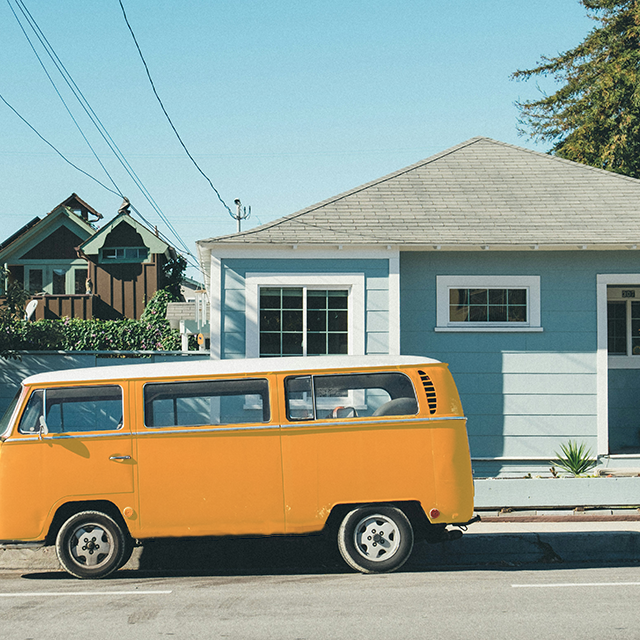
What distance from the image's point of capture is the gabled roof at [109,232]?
84.9 feet

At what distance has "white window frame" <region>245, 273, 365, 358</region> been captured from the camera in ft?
39.2

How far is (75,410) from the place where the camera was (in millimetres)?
7258

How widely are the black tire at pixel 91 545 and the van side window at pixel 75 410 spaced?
0.86m

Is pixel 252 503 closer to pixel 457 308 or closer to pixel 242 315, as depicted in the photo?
pixel 242 315

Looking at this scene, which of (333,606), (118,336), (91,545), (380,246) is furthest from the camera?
(118,336)

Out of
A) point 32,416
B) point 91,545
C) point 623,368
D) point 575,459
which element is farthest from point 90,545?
point 623,368

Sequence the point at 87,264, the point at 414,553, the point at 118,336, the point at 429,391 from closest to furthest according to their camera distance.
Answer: the point at 429,391 < the point at 414,553 < the point at 118,336 < the point at 87,264

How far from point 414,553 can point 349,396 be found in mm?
2072

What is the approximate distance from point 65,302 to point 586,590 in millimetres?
22039

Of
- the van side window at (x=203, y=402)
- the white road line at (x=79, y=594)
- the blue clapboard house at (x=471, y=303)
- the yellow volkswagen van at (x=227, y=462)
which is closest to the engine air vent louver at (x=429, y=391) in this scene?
the yellow volkswagen van at (x=227, y=462)

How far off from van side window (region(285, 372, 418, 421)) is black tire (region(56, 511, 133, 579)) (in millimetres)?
2068

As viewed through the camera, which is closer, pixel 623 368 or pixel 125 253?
pixel 623 368

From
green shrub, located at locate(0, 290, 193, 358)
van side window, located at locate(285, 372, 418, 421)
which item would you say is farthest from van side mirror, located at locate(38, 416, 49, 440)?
green shrub, located at locate(0, 290, 193, 358)

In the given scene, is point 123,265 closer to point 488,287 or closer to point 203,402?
point 488,287
